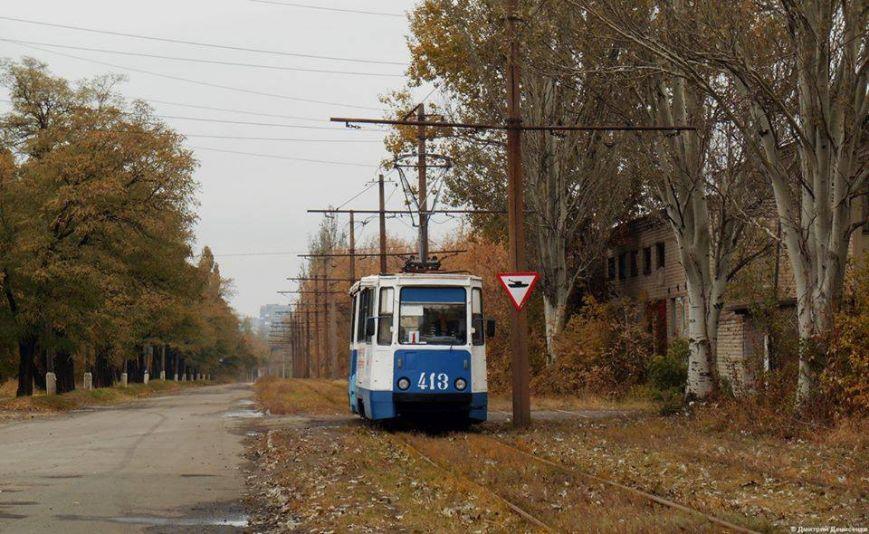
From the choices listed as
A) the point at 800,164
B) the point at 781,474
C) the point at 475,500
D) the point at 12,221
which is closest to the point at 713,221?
the point at 800,164

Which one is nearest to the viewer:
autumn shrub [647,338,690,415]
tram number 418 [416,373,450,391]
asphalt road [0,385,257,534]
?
asphalt road [0,385,257,534]

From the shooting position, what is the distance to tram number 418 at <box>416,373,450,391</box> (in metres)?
22.0

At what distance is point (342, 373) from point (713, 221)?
81705 millimetres

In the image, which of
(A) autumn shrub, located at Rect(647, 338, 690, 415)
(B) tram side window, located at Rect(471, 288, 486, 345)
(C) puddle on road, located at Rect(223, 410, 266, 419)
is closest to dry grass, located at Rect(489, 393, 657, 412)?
(A) autumn shrub, located at Rect(647, 338, 690, 415)

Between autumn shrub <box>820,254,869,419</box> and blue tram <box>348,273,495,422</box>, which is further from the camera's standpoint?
blue tram <box>348,273,495,422</box>

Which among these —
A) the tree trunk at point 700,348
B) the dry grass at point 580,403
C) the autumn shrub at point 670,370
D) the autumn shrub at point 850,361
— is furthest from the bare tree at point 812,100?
the autumn shrub at point 670,370

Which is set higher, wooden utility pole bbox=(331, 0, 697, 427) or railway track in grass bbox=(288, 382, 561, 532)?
wooden utility pole bbox=(331, 0, 697, 427)

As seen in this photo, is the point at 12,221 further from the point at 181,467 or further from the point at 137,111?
the point at 181,467

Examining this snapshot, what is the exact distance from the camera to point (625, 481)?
1338 cm

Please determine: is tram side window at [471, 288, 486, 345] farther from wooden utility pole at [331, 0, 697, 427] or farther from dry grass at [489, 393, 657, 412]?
dry grass at [489, 393, 657, 412]

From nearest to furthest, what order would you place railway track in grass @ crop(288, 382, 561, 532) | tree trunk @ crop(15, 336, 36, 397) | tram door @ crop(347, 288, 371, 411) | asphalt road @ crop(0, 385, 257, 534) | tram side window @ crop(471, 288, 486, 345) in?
railway track in grass @ crop(288, 382, 561, 532) < asphalt road @ crop(0, 385, 257, 534) < tram side window @ crop(471, 288, 486, 345) < tram door @ crop(347, 288, 371, 411) < tree trunk @ crop(15, 336, 36, 397)

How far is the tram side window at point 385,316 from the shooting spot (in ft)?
73.5

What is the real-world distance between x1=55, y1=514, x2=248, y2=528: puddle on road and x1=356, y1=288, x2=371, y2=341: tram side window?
37.4 feet

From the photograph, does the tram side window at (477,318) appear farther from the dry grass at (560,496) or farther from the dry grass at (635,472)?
the dry grass at (560,496)
